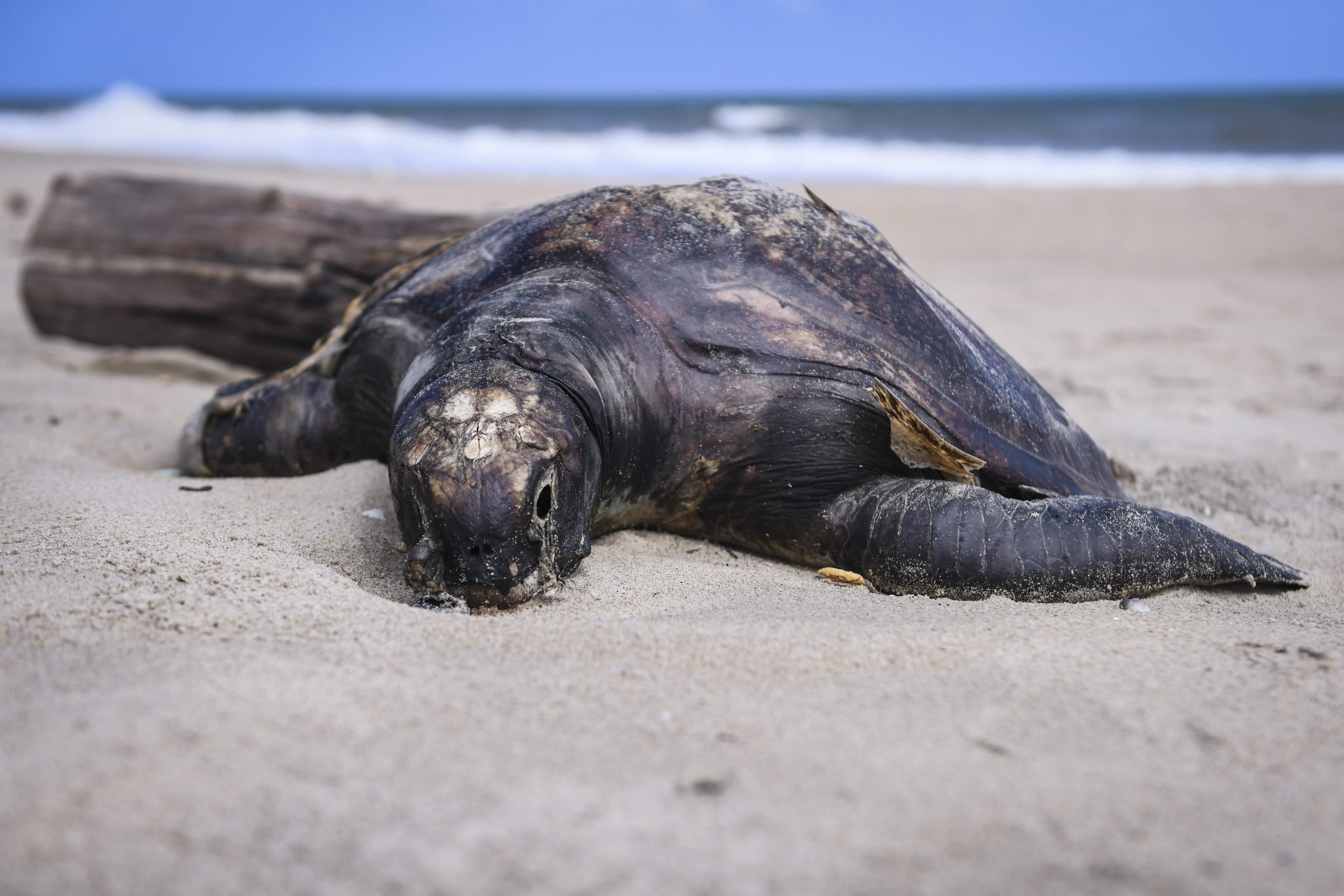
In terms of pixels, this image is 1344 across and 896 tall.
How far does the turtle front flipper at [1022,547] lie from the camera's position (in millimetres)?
2385

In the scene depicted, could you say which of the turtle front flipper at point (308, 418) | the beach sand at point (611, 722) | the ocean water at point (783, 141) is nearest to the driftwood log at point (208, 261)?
the turtle front flipper at point (308, 418)

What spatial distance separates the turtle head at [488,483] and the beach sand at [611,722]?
0.37ft

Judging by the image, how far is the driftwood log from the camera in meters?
4.52

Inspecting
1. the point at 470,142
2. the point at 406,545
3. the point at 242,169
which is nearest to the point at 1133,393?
the point at 406,545

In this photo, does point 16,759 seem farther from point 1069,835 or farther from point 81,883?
point 1069,835

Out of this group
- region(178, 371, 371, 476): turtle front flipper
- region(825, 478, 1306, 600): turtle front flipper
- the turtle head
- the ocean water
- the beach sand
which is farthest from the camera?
the ocean water

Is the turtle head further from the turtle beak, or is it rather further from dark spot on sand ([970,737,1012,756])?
dark spot on sand ([970,737,1012,756])

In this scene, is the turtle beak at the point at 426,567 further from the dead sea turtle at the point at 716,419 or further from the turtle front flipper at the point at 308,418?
the turtle front flipper at the point at 308,418

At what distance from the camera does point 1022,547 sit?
2400 mm

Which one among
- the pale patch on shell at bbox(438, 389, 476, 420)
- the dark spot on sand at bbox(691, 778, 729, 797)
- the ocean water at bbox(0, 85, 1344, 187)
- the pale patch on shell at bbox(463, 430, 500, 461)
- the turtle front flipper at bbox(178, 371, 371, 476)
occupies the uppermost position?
the ocean water at bbox(0, 85, 1344, 187)

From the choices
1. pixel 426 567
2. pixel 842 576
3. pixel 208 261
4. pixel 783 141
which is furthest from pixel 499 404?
pixel 783 141

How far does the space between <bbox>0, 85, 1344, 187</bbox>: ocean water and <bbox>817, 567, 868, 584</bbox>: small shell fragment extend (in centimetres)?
A: 1423

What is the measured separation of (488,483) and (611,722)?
64cm

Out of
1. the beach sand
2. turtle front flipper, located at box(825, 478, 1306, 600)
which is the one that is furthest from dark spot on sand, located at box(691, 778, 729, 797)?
turtle front flipper, located at box(825, 478, 1306, 600)
